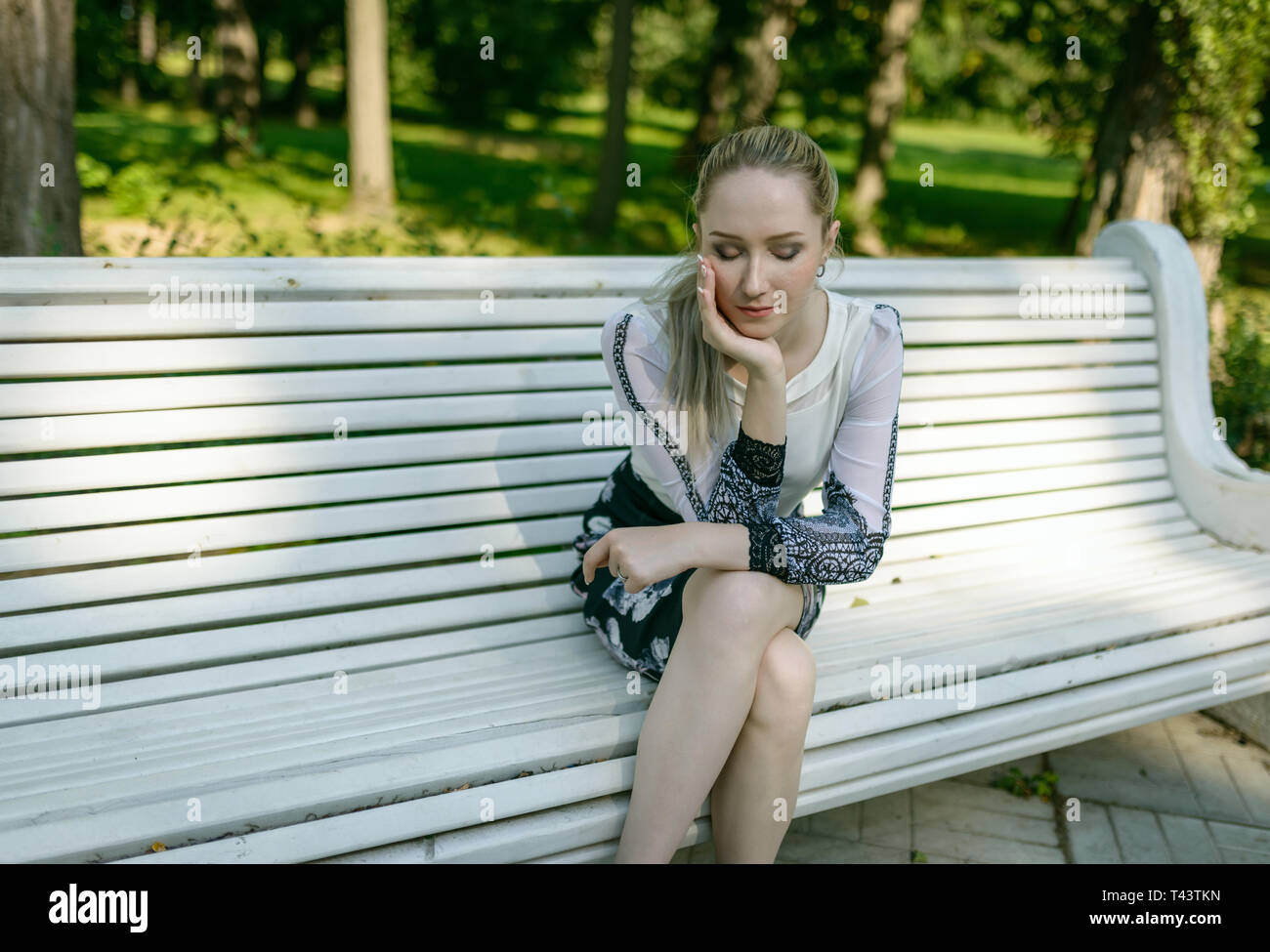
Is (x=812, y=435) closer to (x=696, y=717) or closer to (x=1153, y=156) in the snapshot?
(x=696, y=717)

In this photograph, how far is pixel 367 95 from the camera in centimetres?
1048

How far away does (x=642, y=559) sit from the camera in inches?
85.7

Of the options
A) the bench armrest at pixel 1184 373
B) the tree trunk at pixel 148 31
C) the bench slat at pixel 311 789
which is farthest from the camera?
the tree trunk at pixel 148 31

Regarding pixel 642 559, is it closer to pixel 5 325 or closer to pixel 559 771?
pixel 559 771

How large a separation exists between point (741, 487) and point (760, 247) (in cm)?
50

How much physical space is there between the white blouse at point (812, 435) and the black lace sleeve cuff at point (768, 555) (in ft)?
0.30

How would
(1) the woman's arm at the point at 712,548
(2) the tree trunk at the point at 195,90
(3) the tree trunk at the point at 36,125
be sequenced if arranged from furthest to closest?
(2) the tree trunk at the point at 195,90 → (3) the tree trunk at the point at 36,125 → (1) the woman's arm at the point at 712,548

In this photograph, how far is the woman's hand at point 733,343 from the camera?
87.6 inches

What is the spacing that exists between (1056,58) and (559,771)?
14.3 metres

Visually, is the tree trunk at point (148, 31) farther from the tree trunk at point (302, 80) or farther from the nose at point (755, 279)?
the nose at point (755, 279)

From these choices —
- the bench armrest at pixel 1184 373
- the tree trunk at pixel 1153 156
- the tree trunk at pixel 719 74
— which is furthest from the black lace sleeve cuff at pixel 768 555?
the tree trunk at pixel 719 74

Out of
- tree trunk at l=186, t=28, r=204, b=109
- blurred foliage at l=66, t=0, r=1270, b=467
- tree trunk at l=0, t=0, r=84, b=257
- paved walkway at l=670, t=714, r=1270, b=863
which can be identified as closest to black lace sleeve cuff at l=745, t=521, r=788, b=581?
blurred foliage at l=66, t=0, r=1270, b=467

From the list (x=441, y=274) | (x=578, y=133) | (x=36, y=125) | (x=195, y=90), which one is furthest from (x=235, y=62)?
(x=441, y=274)

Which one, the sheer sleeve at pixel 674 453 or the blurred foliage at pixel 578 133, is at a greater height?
the blurred foliage at pixel 578 133
